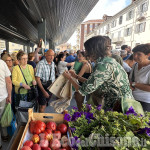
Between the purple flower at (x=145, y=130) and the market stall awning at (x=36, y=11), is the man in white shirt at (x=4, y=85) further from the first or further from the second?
the market stall awning at (x=36, y=11)

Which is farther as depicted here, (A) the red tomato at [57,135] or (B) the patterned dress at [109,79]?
(B) the patterned dress at [109,79]

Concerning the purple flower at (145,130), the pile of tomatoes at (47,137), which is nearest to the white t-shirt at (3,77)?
the pile of tomatoes at (47,137)

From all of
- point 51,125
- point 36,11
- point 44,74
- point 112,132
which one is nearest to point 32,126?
point 51,125

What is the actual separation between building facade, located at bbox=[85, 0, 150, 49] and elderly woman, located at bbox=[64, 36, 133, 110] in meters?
15.5

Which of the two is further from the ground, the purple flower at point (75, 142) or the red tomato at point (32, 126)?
the purple flower at point (75, 142)

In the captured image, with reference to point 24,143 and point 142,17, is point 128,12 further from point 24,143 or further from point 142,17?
point 24,143

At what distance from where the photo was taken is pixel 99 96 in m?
1.41

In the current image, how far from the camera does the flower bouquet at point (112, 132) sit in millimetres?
687

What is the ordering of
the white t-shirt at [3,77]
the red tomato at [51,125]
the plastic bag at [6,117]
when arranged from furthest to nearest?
the plastic bag at [6,117] → the white t-shirt at [3,77] → the red tomato at [51,125]

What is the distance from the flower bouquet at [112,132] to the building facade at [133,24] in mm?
15995

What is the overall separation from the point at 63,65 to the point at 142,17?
1480 centimetres

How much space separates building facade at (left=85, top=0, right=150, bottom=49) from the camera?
14.6 m

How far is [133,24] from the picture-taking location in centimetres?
1739

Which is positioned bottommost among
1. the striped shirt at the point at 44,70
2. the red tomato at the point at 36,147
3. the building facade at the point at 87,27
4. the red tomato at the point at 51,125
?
the red tomato at the point at 36,147
